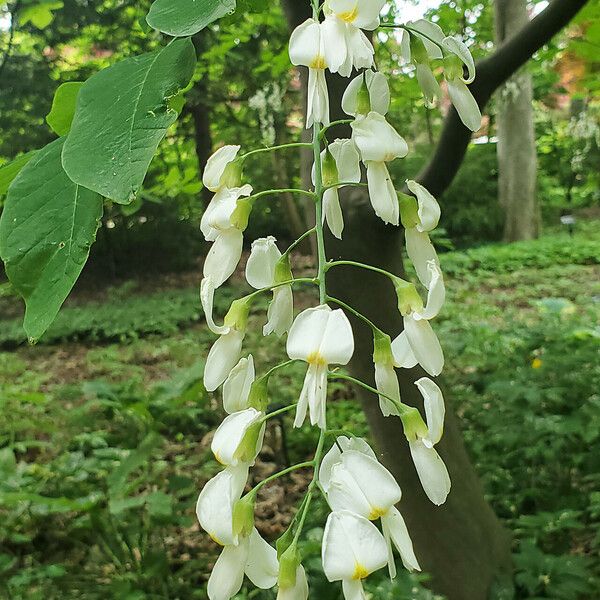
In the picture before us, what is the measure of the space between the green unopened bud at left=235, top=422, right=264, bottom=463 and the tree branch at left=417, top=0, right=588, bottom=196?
3.84 ft

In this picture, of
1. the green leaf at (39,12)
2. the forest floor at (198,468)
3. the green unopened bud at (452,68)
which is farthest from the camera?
the forest floor at (198,468)

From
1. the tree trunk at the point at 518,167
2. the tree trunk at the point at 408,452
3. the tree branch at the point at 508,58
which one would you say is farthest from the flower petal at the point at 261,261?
the tree trunk at the point at 518,167

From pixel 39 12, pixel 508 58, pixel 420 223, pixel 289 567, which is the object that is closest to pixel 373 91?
pixel 420 223

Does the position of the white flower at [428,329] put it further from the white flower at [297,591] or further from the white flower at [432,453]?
the white flower at [297,591]

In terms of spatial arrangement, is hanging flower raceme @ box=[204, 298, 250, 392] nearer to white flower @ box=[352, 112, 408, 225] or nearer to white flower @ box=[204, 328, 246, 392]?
white flower @ box=[204, 328, 246, 392]

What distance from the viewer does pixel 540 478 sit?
9.66ft

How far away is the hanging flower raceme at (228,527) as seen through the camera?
0.61 meters

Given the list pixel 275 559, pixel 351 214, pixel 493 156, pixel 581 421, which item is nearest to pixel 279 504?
pixel 581 421

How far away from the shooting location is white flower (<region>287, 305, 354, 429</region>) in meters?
0.59

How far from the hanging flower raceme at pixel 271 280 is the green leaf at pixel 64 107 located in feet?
0.84

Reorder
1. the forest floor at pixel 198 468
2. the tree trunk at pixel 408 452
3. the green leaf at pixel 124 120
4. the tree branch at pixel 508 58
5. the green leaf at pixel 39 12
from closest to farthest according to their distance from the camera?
the green leaf at pixel 124 120, the tree branch at pixel 508 58, the tree trunk at pixel 408 452, the green leaf at pixel 39 12, the forest floor at pixel 198 468

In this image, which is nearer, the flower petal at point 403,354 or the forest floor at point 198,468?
the flower petal at point 403,354

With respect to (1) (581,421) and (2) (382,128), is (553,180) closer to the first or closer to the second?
(1) (581,421)

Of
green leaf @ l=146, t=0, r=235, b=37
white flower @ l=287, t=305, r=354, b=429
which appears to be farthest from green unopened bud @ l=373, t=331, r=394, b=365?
green leaf @ l=146, t=0, r=235, b=37
